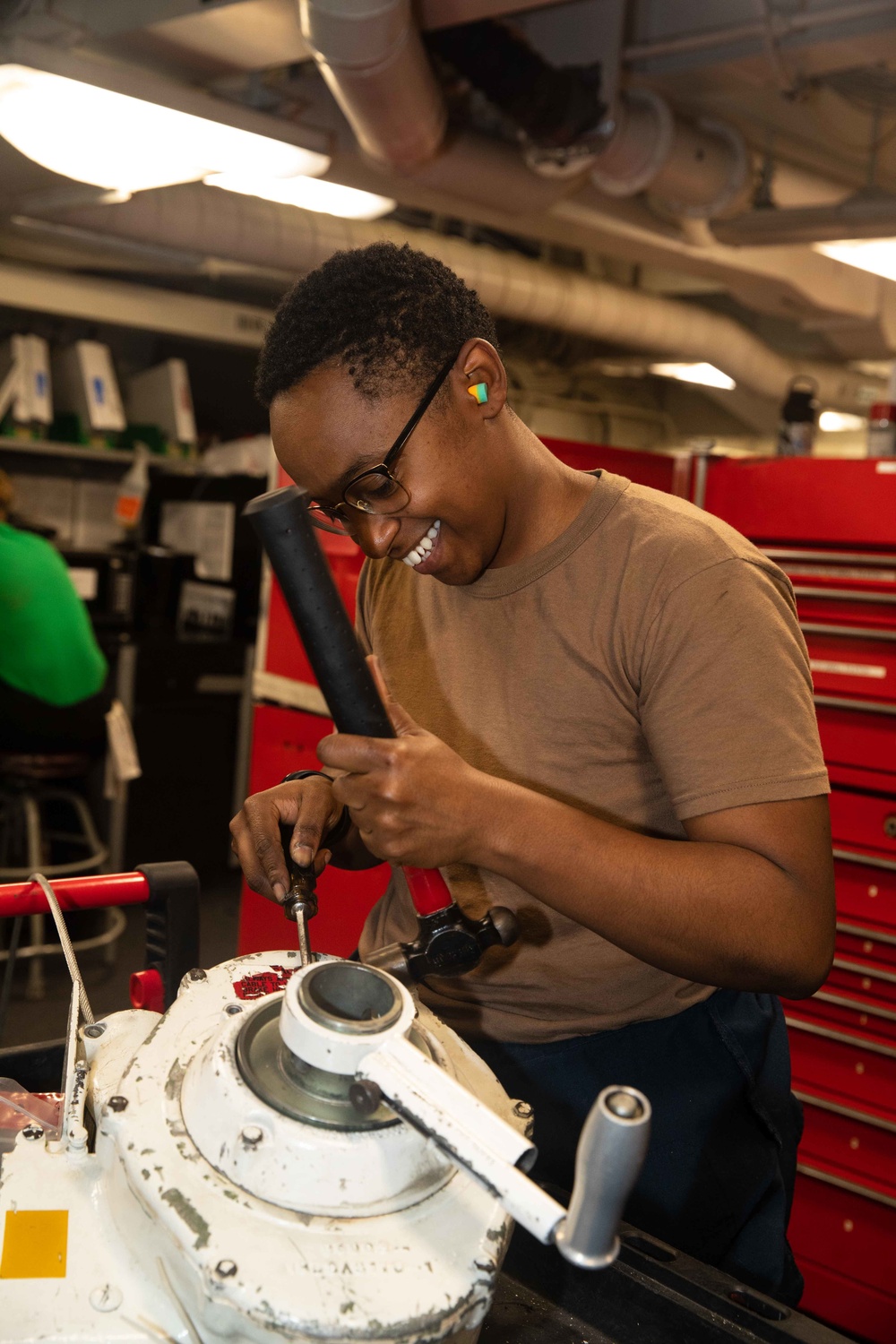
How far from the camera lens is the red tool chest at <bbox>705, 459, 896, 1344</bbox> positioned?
6.89ft

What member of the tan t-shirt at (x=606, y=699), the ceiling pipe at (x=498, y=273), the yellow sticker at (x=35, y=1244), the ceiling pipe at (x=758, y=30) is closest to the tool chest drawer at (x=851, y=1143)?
the tan t-shirt at (x=606, y=699)

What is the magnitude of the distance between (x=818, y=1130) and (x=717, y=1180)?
50.1 inches

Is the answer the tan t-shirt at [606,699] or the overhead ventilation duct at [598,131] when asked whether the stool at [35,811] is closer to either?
the overhead ventilation duct at [598,131]

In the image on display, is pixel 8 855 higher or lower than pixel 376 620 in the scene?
lower

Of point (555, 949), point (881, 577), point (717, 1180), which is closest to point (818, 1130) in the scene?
point (881, 577)

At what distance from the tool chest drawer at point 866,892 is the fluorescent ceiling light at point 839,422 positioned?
550cm

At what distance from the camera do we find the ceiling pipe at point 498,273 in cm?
367

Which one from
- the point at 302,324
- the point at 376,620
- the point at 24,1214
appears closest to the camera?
the point at 24,1214

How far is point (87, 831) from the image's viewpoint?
3533mm

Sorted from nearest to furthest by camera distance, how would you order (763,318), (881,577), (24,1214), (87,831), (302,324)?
(24,1214)
(302,324)
(881,577)
(87,831)
(763,318)

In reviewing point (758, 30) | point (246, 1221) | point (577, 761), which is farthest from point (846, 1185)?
point (758, 30)

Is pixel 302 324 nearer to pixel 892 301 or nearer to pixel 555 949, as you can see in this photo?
pixel 555 949

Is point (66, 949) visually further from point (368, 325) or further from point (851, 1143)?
point (851, 1143)

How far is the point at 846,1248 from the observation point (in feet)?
6.99
